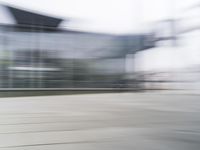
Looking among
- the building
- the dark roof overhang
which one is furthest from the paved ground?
the dark roof overhang

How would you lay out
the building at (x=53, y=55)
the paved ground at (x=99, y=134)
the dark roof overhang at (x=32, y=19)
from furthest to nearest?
the dark roof overhang at (x=32, y=19) < the building at (x=53, y=55) < the paved ground at (x=99, y=134)

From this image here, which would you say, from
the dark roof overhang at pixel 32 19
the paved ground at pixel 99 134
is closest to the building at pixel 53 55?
the dark roof overhang at pixel 32 19

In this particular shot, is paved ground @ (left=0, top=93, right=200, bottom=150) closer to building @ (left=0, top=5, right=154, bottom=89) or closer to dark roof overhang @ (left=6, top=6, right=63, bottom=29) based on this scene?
building @ (left=0, top=5, right=154, bottom=89)

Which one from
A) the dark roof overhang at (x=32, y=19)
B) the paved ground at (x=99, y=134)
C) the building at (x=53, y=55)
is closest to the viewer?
the paved ground at (x=99, y=134)

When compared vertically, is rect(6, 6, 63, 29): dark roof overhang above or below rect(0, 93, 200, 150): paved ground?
above

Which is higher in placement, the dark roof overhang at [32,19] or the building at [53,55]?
the dark roof overhang at [32,19]

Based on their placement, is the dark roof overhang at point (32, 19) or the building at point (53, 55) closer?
the building at point (53, 55)

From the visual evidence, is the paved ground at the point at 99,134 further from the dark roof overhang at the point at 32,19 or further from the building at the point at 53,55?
the dark roof overhang at the point at 32,19

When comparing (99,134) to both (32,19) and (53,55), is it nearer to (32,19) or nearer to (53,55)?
(53,55)

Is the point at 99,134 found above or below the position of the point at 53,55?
below

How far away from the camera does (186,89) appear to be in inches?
614

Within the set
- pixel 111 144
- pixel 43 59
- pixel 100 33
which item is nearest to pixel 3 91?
pixel 43 59

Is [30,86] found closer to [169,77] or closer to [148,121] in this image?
[169,77]

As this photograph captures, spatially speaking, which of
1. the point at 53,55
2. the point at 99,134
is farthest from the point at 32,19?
the point at 99,134
